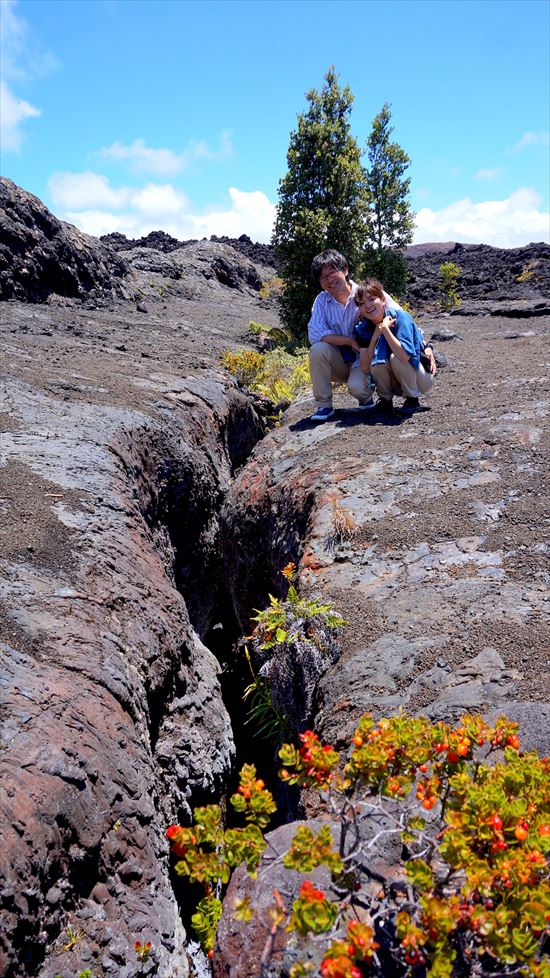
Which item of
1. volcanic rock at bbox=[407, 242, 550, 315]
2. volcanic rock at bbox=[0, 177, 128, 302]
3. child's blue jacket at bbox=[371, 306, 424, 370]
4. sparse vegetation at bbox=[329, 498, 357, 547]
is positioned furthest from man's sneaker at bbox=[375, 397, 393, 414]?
volcanic rock at bbox=[407, 242, 550, 315]

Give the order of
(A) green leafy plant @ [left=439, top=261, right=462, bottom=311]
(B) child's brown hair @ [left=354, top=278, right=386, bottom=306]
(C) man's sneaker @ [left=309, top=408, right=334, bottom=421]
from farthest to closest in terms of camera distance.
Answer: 1. (A) green leafy plant @ [left=439, top=261, right=462, bottom=311]
2. (C) man's sneaker @ [left=309, top=408, right=334, bottom=421]
3. (B) child's brown hair @ [left=354, top=278, right=386, bottom=306]

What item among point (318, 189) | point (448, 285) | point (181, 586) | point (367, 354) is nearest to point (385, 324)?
point (367, 354)

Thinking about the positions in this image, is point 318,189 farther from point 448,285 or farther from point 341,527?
point 341,527

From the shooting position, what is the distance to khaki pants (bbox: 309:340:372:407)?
573cm

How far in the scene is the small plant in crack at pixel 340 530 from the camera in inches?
160

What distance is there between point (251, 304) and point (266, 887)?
19766 millimetres

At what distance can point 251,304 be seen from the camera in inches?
808

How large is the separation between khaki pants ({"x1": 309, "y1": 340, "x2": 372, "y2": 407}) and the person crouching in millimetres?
168

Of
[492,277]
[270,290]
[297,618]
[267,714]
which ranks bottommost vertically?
[267,714]

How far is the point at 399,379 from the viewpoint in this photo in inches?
223

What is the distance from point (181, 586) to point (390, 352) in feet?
8.83

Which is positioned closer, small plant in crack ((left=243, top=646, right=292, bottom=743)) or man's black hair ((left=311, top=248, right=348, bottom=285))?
small plant in crack ((left=243, top=646, right=292, bottom=743))

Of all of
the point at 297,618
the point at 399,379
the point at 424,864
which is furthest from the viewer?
the point at 399,379

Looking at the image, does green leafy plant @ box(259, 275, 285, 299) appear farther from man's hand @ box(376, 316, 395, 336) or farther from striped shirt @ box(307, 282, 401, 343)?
man's hand @ box(376, 316, 395, 336)
